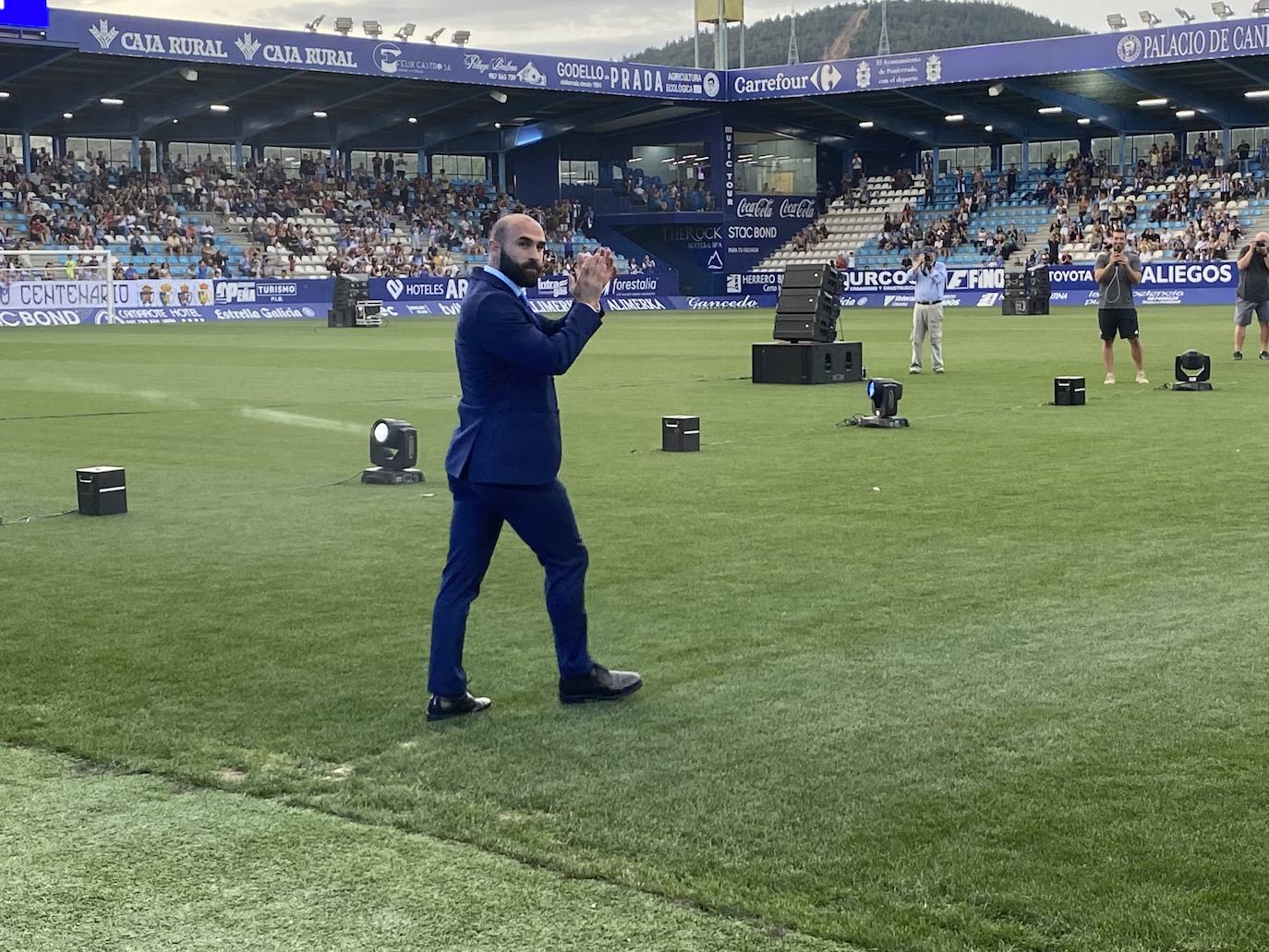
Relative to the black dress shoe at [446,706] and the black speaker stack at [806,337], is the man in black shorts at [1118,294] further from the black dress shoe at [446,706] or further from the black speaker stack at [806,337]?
the black dress shoe at [446,706]

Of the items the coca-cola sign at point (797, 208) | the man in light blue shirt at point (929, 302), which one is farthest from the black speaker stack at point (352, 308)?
the coca-cola sign at point (797, 208)

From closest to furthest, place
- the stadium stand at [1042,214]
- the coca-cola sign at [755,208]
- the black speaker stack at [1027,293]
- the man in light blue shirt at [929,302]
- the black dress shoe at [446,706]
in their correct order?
the black dress shoe at [446,706]
the man in light blue shirt at [929,302]
the black speaker stack at [1027,293]
the stadium stand at [1042,214]
the coca-cola sign at [755,208]

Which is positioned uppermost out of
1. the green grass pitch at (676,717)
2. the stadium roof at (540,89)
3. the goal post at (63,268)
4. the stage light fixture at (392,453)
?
the stadium roof at (540,89)

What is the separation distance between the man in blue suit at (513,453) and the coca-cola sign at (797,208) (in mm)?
72945

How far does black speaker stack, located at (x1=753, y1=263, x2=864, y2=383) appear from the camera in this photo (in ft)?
75.7

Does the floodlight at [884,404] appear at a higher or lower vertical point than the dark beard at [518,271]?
lower

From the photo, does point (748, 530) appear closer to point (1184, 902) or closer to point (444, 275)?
point (1184, 902)

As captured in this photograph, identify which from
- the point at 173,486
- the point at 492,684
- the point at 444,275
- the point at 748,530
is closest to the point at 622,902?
the point at 492,684

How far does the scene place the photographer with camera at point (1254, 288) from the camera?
23344 millimetres

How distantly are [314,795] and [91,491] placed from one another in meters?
6.88

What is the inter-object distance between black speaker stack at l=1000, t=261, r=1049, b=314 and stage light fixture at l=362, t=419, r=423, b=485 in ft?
121

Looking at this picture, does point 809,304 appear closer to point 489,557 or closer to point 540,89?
point 489,557

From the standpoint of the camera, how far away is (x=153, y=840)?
4828mm

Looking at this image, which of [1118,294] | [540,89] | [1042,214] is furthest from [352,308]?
[1042,214]
